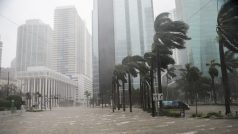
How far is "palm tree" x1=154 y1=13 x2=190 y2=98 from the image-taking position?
33469 millimetres

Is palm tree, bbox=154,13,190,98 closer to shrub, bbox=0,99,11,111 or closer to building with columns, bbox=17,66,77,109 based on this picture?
shrub, bbox=0,99,11,111

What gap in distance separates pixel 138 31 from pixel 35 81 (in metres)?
77.5

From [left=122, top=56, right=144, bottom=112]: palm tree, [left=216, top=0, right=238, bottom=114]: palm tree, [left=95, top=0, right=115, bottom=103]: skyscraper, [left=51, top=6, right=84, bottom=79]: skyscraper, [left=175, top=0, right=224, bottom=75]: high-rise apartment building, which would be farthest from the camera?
[left=95, top=0, right=115, bottom=103]: skyscraper

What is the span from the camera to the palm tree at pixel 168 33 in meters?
33.5

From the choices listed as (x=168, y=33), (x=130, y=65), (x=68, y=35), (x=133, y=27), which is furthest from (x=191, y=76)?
(x=68, y=35)

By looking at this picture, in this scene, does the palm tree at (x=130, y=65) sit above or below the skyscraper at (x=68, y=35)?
below

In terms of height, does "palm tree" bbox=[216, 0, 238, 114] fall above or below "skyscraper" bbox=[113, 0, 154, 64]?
below

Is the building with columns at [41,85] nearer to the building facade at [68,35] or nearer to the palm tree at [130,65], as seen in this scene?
the building facade at [68,35]

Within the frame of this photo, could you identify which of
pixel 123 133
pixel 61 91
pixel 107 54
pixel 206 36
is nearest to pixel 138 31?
pixel 206 36

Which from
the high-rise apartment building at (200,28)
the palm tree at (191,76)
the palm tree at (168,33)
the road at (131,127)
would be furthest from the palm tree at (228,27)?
the palm tree at (191,76)

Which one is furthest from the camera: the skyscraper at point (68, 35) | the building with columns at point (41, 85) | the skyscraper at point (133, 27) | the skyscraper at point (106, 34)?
the building with columns at point (41, 85)

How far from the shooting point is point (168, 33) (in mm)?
34031

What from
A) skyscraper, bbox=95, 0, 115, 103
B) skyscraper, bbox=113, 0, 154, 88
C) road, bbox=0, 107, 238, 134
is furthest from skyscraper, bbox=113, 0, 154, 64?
road, bbox=0, 107, 238, 134

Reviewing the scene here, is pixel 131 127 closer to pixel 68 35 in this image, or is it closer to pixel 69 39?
pixel 68 35
